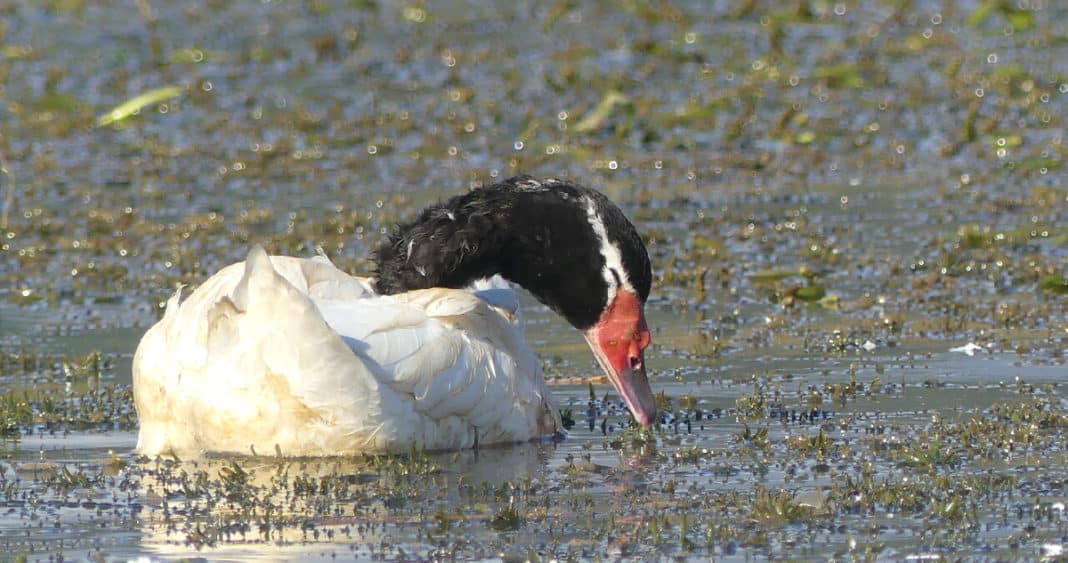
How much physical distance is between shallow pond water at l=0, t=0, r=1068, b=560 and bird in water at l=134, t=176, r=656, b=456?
8.0 inches

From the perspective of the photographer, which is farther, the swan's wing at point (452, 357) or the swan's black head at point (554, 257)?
the swan's black head at point (554, 257)

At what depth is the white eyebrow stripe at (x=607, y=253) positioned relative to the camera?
9.83 meters

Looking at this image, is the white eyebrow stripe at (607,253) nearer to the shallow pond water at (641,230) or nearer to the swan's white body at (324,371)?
the swan's white body at (324,371)

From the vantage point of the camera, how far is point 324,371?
883 centimetres

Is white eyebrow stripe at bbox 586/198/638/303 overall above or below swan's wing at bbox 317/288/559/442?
above

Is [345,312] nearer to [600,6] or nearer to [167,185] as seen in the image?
[167,185]

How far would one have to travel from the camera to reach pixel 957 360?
1130cm

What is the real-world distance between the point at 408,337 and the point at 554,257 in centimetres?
129

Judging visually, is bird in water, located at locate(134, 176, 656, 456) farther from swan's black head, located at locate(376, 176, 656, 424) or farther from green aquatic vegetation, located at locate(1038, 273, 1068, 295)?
green aquatic vegetation, located at locate(1038, 273, 1068, 295)

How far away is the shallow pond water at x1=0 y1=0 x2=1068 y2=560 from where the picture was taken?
318 inches

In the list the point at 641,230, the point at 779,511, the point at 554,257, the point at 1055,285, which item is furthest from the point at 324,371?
the point at 641,230

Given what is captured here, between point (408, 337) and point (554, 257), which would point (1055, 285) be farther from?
point (408, 337)

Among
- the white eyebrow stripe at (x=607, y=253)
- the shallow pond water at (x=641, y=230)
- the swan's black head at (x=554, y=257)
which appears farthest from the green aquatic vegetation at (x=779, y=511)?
the white eyebrow stripe at (x=607, y=253)

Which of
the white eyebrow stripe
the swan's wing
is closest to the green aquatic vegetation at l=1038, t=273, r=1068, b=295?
the white eyebrow stripe
